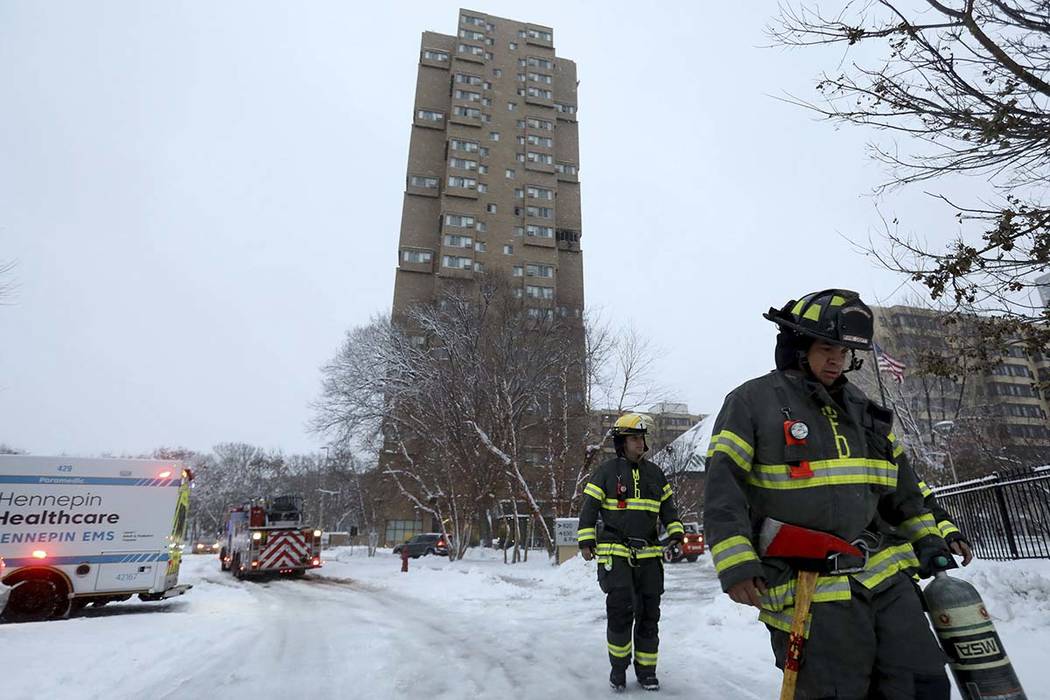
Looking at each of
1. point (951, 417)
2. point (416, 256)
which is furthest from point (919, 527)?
point (416, 256)

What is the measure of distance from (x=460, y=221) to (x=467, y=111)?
15429 mm

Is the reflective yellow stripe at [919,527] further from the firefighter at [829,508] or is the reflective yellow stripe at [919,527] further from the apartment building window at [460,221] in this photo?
the apartment building window at [460,221]

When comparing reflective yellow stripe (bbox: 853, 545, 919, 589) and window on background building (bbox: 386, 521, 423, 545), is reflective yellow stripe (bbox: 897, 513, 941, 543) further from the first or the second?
window on background building (bbox: 386, 521, 423, 545)

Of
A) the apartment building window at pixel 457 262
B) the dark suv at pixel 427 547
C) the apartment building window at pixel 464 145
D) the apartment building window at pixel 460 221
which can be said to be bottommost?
the dark suv at pixel 427 547

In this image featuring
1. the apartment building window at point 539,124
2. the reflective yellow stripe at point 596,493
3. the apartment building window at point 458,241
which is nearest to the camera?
the reflective yellow stripe at point 596,493

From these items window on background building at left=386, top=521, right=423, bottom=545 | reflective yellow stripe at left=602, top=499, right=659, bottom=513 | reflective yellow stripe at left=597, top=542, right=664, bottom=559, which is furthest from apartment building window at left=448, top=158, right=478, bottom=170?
reflective yellow stripe at left=597, top=542, right=664, bottom=559

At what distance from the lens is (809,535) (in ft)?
7.54

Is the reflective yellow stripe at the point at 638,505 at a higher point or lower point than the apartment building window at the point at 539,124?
lower

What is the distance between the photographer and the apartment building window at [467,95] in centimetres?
6831

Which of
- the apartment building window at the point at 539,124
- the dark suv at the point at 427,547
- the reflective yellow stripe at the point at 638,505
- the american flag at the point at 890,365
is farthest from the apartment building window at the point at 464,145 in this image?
the reflective yellow stripe at the point at 638,505

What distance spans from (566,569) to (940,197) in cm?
1233

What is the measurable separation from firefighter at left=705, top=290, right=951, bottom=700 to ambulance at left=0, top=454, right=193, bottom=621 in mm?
10955

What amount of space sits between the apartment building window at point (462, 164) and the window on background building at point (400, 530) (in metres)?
38.6

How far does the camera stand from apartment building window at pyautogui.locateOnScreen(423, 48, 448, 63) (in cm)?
7156
